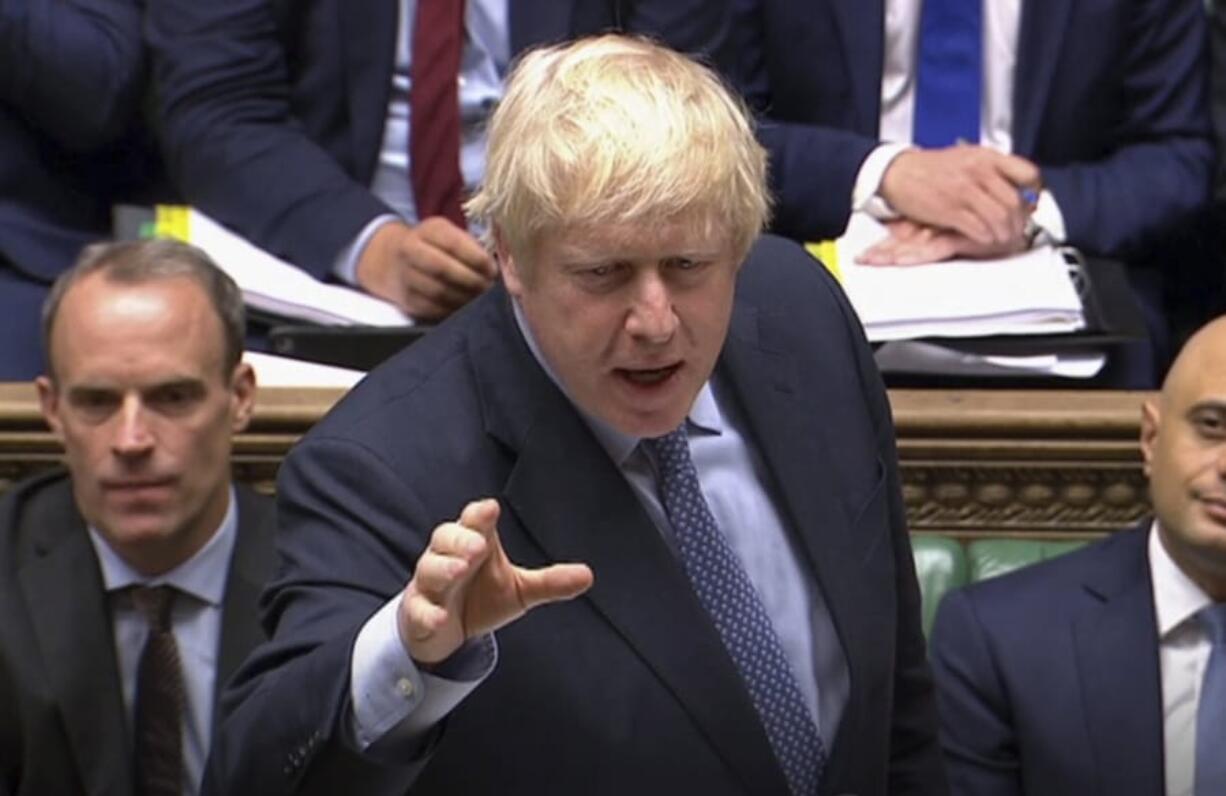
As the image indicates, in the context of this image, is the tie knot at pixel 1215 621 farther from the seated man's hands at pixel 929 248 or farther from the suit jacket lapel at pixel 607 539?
the suit jacket lapel at pixel 607 539

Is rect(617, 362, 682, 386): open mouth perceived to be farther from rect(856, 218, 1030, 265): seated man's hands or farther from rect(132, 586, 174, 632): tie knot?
rect(856, 218, 1030, 265): seated man's hands

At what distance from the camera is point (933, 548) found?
7.06ft

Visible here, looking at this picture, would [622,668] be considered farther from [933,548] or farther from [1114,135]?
[1114,135]

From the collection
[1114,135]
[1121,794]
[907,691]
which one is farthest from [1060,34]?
[907,691]

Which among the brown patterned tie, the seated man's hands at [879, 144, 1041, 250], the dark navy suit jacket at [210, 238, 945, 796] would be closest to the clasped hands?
the seated man's hands at [879, 144, 1041, 250]

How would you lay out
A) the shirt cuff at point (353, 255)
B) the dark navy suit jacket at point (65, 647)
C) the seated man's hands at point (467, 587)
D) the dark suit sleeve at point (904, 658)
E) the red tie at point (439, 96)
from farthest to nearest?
the red tie at point (439, 96)
the shirt cuff at point (353, 255)
the dark navy suit jacket at point (65, 647)
the dark suit sleeve at point (904, 658)
the seated man's hands at point (467, 587)

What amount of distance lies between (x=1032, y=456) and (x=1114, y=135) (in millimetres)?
436

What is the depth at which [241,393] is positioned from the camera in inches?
77.5

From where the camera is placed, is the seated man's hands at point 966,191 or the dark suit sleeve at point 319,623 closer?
the dark suit sleeve at point 319,623

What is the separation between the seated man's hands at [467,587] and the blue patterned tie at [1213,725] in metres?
0.87

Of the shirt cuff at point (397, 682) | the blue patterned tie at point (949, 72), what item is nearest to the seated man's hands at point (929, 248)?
the blue patterned tie at point (949, 72)

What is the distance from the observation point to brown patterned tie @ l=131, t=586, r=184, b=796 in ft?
6.22

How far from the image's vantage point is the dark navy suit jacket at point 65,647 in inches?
73.4

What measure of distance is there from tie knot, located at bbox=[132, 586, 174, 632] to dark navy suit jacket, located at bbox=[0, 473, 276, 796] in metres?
0.03
